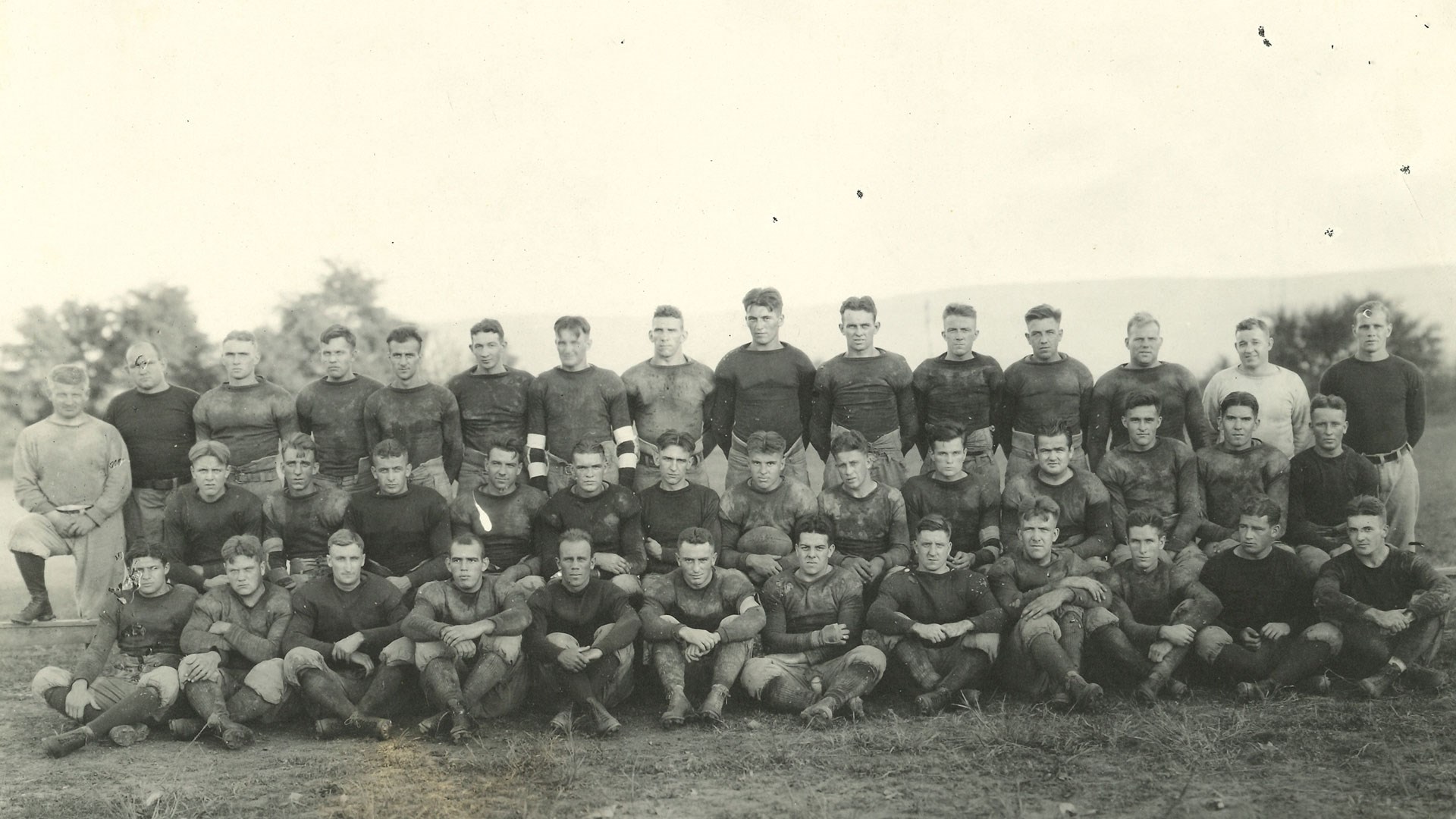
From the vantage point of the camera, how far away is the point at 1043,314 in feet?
23.9

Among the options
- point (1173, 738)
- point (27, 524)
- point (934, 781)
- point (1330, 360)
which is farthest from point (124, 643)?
point (1330, 360)

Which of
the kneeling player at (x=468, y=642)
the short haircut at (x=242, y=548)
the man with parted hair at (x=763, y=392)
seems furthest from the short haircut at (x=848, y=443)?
the short haircut at (x=242, y=548)

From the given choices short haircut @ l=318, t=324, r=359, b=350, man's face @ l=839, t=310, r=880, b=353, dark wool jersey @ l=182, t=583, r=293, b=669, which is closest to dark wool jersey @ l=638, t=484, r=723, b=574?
man's face @ l=839, t=310, r=880, b=353

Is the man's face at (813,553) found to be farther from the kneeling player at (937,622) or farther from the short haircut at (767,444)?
the short haircut at (767,444)

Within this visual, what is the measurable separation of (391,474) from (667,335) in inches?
76.7

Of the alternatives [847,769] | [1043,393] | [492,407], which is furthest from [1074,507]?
[492,407]

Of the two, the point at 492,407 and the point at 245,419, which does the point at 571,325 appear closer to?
the point at 492,407

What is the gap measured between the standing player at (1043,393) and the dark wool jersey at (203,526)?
15.4 feet

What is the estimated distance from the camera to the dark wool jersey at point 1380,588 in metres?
5.65

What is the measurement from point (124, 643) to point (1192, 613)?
564cm

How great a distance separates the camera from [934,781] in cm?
466

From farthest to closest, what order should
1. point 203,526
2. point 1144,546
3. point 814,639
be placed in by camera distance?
point 203,526 → point 1144,546 → point 814,639

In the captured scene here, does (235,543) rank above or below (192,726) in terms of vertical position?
above

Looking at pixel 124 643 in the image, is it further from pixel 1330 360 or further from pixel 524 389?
pixel 1330 360
